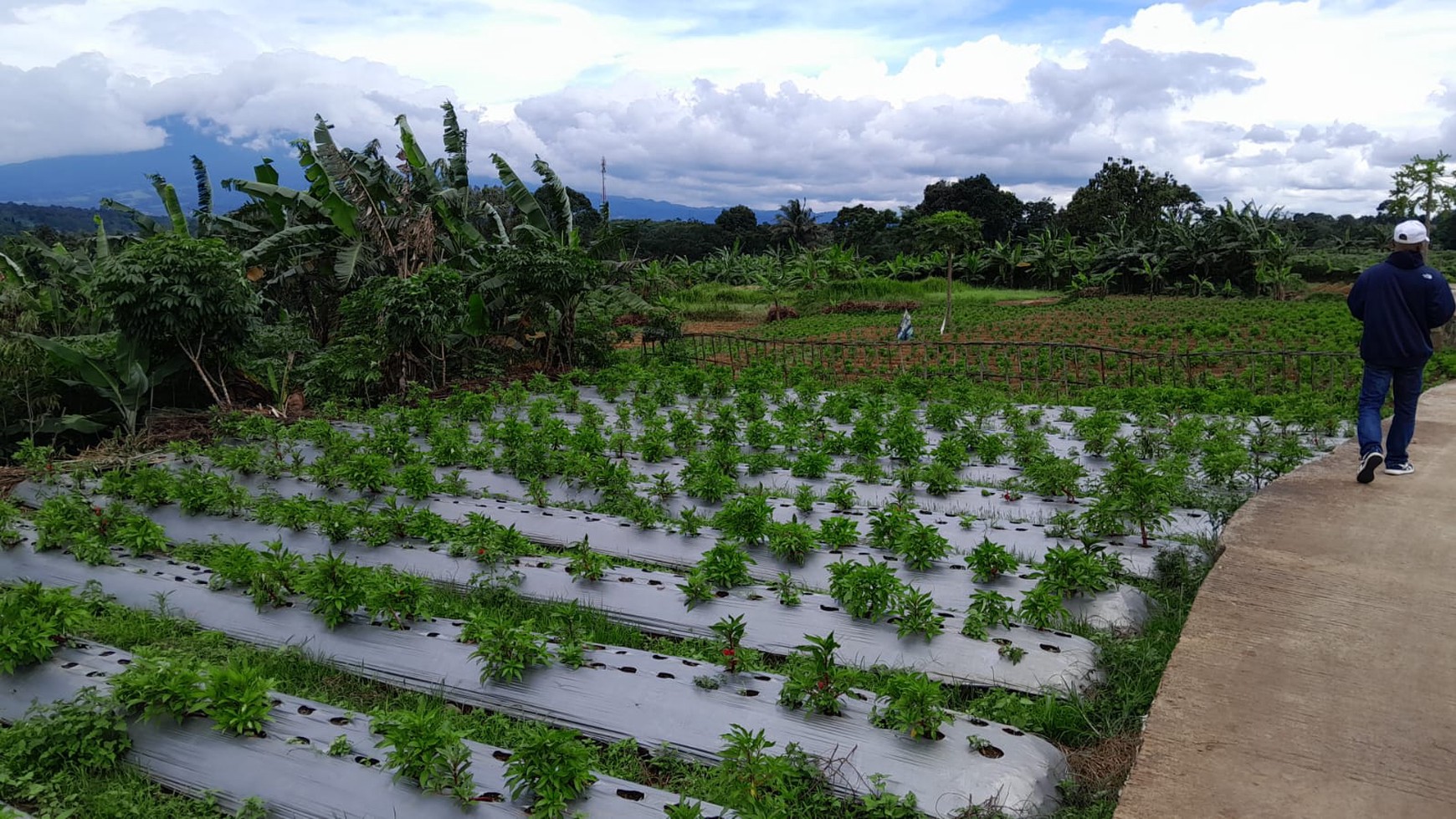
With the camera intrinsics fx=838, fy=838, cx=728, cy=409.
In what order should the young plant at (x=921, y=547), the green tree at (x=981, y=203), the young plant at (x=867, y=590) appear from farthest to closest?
the green tree at (x=981, y=203)
the young plant at (x=921, y=547)
the young plant at (x=867, y=590)

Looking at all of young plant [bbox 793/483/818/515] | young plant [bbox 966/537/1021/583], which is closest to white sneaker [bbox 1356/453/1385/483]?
young plant [bbox 966/537/1021/583]

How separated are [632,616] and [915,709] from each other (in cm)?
183

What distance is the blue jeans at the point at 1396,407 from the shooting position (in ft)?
16.5

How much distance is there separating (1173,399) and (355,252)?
35.4 feet

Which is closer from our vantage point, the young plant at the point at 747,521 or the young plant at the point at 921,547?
the young plant at the point at 921,547

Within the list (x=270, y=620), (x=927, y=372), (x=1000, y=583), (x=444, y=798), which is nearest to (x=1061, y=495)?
(x=1000, y=583)

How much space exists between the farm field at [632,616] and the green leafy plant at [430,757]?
1 cm

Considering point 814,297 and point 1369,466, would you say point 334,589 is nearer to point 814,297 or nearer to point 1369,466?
point 1369,466

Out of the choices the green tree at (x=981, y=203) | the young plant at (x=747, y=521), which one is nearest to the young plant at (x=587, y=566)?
the young plant at (x=747, y=521)

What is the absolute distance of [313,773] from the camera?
3037mm

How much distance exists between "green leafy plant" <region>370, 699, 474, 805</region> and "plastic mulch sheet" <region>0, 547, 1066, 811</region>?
1.95 ft

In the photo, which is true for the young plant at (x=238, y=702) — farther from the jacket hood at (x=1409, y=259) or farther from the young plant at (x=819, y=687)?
the jacket hood at (x=1409, y=259)

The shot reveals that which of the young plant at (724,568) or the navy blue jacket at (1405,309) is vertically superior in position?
the navy blue jacket at (1405,309)

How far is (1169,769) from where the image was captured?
8.38 ft
